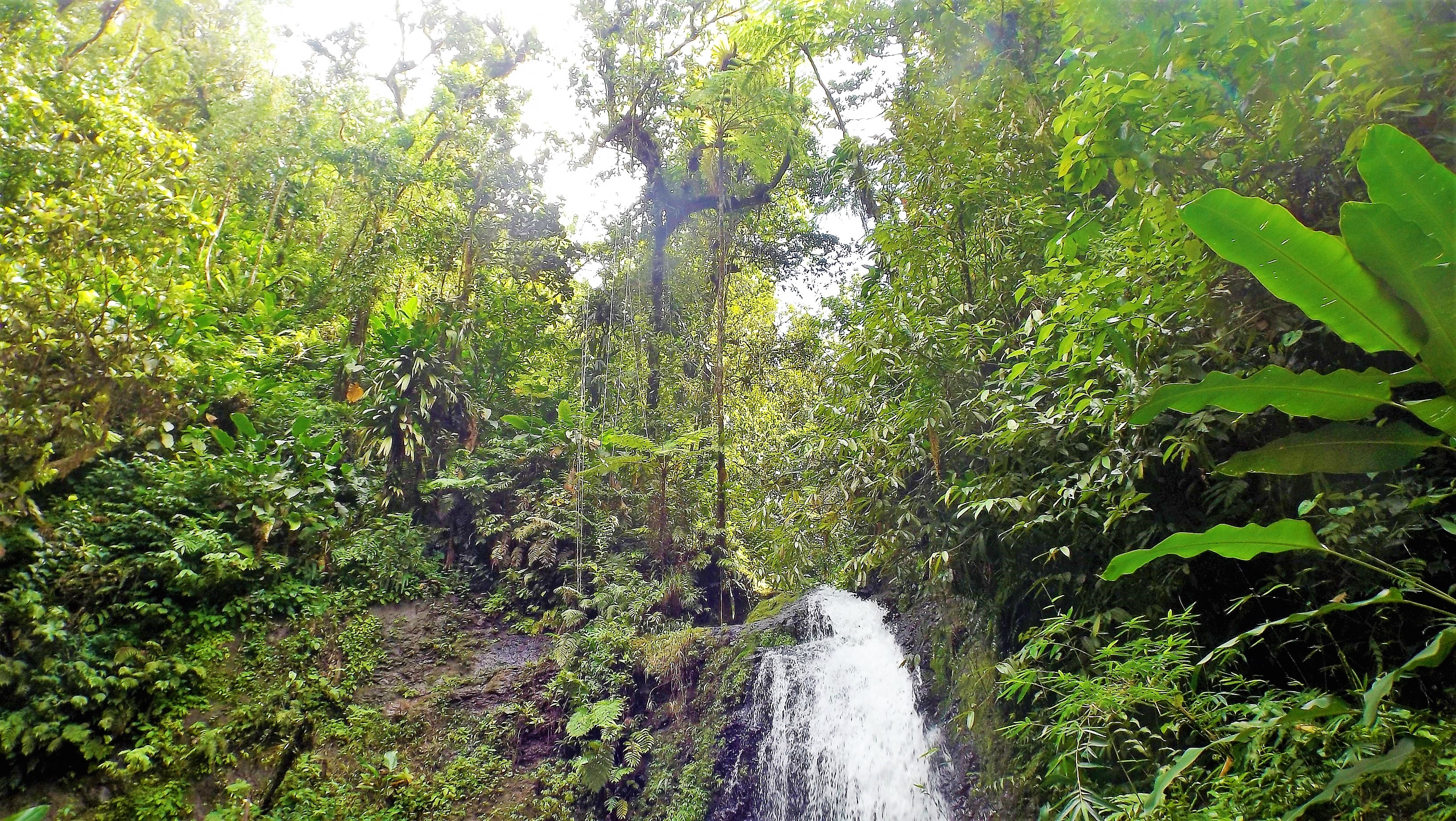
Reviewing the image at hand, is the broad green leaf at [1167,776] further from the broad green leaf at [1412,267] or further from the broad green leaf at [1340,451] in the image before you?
the broad green leaf at [1412,267]

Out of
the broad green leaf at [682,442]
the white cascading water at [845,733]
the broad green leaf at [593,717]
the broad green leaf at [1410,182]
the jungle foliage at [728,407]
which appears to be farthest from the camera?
the broad green leaf at [682,442]

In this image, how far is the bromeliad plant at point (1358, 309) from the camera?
1.99 m

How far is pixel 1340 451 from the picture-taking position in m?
2.32

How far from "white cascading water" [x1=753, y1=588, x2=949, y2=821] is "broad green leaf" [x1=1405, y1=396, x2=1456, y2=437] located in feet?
11.5

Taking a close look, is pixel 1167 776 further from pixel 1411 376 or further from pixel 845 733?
pixel 845 733

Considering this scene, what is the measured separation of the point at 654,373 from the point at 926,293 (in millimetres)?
6054

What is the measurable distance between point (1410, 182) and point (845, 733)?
494 centimetres

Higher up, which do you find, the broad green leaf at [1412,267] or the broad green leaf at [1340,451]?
the broad green leaf at [1412,267]

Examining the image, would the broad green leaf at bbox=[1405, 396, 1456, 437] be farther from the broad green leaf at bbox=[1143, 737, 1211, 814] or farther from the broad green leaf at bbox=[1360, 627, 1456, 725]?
the broad green leaf at bbox=[1143, 737, 1211, 814]

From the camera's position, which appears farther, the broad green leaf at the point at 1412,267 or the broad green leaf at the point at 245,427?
the broad green leaf at the point at 245,427

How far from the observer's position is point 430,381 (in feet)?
27.5

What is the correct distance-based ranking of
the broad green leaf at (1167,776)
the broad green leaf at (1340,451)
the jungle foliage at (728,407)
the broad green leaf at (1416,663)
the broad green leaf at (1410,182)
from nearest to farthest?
the broad green leaf at (1416,663) < the broad green leaf at (1167,776) < the broad green leaf at (1410,182) < the broad green leaf at (1340,451) < the jungle foliage at (728,407)

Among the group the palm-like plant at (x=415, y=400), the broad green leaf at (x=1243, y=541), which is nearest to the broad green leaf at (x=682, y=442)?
the palm-like plant at (x=415, y=400)

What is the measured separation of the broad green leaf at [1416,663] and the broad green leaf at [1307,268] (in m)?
0.92
